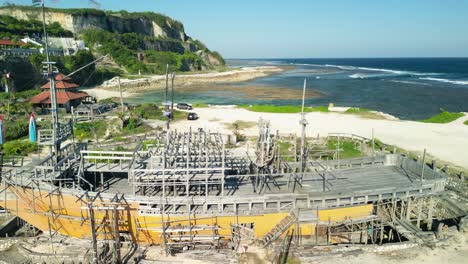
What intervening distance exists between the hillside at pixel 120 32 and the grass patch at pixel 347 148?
93078 mm

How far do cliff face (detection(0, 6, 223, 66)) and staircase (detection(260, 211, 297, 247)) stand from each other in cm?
13160

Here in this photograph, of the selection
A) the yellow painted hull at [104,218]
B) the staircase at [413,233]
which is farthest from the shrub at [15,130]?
the staircase at [413,233]

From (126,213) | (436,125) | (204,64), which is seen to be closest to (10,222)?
(126,213)

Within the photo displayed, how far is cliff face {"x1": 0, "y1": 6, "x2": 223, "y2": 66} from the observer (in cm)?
12432

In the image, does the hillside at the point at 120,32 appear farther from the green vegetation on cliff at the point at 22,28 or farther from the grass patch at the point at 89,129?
the grass patch at the point at 89,129

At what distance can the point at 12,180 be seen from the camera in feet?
58.6

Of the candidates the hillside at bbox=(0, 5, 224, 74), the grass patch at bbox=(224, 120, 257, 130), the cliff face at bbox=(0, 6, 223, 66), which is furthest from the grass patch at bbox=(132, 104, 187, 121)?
the cliff face at bbox=(0, 6, 223, 66)

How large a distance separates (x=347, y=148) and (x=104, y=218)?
2584 cm

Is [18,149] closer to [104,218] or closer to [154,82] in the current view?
[104,218]

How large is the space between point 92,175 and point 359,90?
9113 centimetres

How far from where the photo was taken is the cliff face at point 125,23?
124 metres

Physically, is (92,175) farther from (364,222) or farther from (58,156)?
(364,222)

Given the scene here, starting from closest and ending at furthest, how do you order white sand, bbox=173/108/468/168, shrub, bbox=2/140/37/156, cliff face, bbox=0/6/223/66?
shrub, bbox=2/140/37/156 < white sand, bbox=173/108/468/168 < cliff face, bbox=0/6/223/66

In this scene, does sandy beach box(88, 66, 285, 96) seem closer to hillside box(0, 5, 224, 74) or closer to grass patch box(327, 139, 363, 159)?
hillside box(0, 5, 224, 74)
